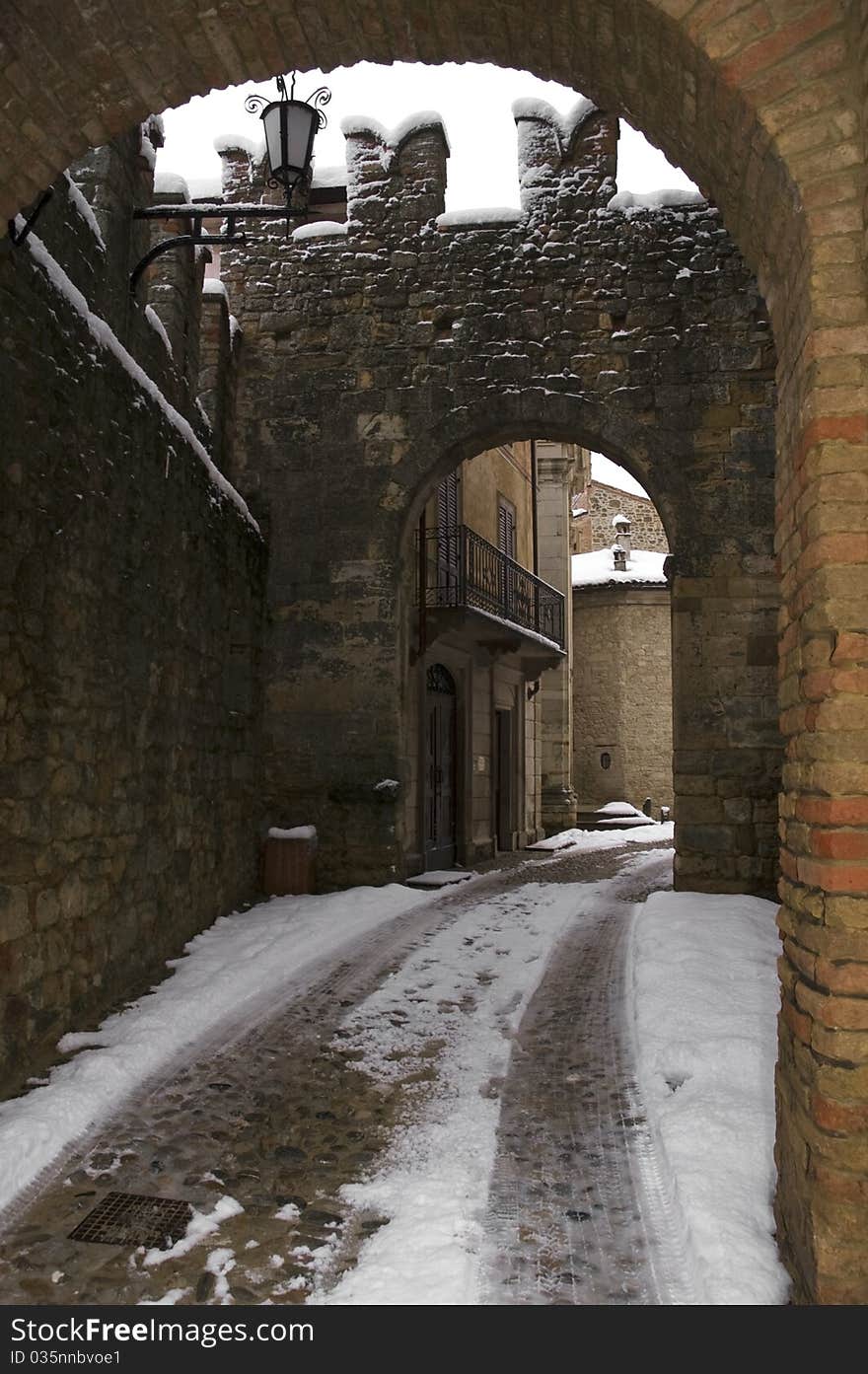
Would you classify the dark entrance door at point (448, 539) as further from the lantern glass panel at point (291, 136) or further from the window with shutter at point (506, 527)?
the lantern glass panel at point (291, 136)

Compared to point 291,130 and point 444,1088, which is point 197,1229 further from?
point 291,130

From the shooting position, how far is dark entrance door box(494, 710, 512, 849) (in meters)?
15.3

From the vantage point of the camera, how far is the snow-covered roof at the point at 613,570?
23.8 metres

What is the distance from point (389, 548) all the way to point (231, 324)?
9.09 feet

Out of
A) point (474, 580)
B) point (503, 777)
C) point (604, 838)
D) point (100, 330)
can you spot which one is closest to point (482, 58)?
point (100, 330)

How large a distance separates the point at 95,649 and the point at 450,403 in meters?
5.50

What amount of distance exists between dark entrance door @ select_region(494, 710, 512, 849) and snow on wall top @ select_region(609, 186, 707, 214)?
7.63 m

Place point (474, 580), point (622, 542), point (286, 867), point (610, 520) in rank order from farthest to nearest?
point (610, 520)
point (622, 542)
point (474, 580)
point (286, 867)

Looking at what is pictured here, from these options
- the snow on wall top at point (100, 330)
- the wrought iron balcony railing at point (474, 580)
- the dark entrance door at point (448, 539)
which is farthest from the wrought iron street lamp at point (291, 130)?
the dark entrance door at point (448, 539)

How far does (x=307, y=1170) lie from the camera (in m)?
3.54

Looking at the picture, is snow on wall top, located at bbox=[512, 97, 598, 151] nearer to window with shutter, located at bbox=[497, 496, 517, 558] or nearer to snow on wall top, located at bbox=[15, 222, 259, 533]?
snow on wall top, located at bbox=[15, 222, 259, 533]

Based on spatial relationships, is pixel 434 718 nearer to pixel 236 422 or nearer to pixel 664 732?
pixel 236 422

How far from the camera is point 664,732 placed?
2319 cm

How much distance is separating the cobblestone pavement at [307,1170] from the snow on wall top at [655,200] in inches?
300
